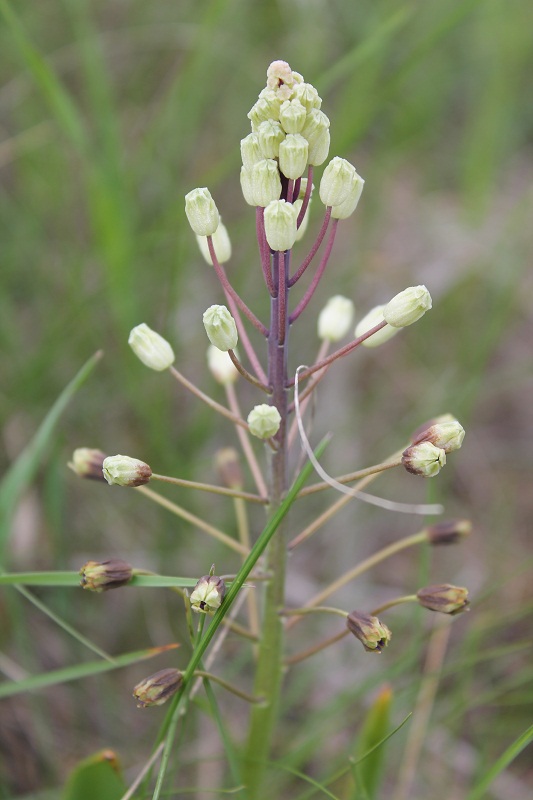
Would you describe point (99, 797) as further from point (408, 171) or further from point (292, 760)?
point (408, 171)

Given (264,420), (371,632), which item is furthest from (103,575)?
(371,632)

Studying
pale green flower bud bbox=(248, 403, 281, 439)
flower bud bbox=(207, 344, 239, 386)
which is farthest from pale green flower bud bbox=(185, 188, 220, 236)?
flower bud bbox=(207, 344, 239, 386)

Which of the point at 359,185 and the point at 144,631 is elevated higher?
the point at 359,185

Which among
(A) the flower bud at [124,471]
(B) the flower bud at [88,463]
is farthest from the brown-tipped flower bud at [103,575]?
(B) the flower bud at [88,463]

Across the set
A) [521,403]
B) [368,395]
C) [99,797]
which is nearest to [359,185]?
[99,797]

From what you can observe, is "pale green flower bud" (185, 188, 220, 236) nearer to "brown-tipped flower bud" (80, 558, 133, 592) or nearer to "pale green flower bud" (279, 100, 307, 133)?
"pale green flower bud" (279, 100, 307, 133)
